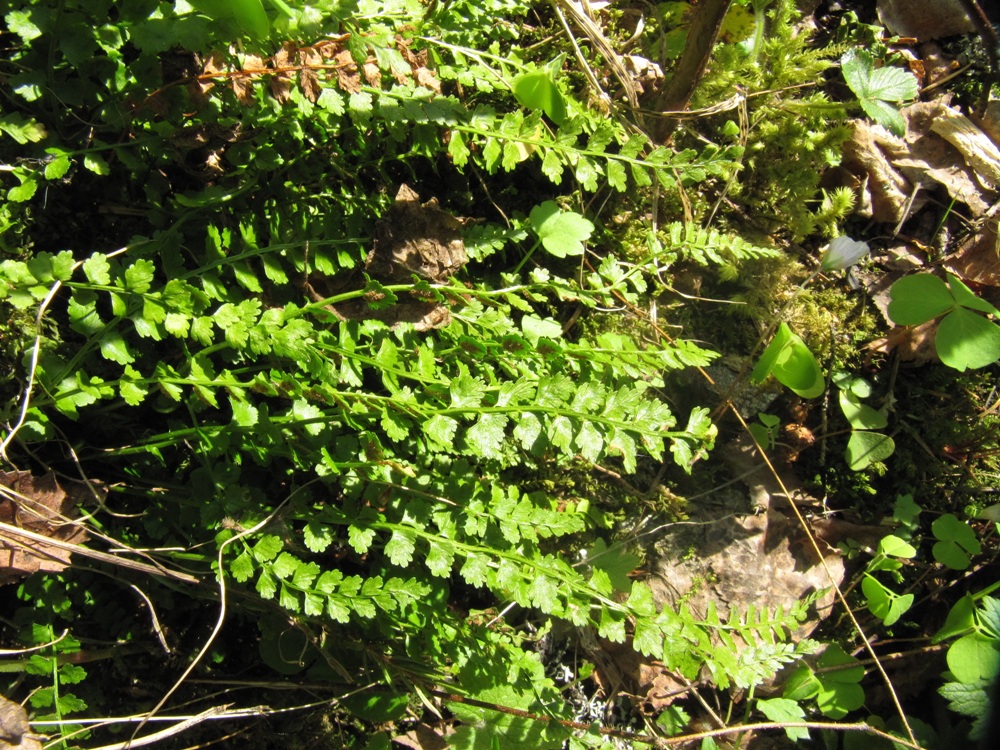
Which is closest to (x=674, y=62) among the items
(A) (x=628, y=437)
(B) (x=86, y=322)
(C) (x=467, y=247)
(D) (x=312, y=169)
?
(C) (x=467, y=247)

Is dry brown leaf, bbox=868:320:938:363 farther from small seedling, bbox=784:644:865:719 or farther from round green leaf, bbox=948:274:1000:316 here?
small seedling, bbox=784:644:865:719

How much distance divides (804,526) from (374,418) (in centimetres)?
181

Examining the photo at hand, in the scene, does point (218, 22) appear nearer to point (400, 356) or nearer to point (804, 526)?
point (400, 356)

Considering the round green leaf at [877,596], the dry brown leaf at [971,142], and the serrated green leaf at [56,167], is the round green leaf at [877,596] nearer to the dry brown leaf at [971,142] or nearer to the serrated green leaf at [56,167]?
the dry brown leaf at [971,142]

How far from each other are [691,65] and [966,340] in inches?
58.8

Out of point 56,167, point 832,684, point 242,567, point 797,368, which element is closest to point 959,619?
point 832,684

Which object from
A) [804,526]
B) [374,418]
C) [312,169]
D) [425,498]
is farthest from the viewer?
[804,526]

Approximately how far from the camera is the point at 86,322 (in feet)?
6.91

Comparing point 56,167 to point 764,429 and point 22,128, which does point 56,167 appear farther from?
point 764,429

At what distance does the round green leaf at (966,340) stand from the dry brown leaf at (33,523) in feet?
10.1

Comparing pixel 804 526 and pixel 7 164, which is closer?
pixel 7 164

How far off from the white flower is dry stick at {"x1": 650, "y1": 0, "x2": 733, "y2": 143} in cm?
79

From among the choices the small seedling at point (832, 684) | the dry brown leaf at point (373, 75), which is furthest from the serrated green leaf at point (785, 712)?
the dry brown leaf at point (373, 75)

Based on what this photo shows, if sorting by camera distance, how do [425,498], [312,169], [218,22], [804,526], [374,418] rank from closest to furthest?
1. [218,22]
2. [374,418]
3. [425,498]
4. [312,169]
5. [804,526]
